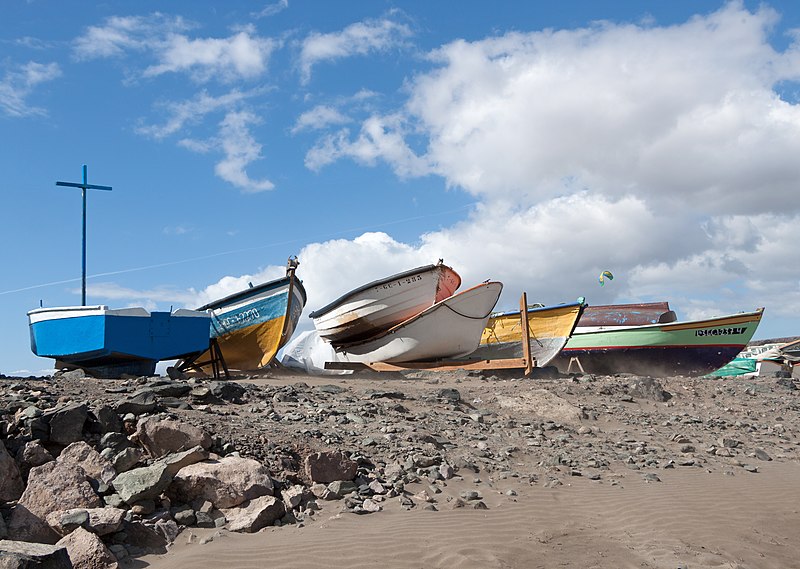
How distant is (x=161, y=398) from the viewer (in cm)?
878

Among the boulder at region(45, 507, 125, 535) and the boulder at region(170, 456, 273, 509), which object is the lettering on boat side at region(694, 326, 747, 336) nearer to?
the boulder at region(170, 456, 273, 509)

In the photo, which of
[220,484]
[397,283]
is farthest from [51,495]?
[397,283]

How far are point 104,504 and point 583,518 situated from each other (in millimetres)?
4727

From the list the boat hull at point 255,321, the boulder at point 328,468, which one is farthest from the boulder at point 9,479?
the boat hull at point 255,321

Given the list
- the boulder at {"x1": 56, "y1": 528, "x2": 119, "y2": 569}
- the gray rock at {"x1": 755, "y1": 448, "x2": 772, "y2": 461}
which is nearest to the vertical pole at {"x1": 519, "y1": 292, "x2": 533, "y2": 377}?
the gray rock at {"x1": 755, "y1": 448, "x2": 772, "y2": 461}

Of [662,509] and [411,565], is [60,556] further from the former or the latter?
[662,509]

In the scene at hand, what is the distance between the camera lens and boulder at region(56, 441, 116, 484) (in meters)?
6.35

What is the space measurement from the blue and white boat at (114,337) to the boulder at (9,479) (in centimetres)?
819

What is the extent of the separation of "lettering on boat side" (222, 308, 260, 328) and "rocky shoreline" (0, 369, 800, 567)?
251 inches

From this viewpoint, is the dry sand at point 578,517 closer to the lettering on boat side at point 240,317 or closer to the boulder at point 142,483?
the boulder at point 142,483

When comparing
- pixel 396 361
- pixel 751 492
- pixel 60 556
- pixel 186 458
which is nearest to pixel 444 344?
pixel 396 361

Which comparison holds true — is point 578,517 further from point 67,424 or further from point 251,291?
point 251,291

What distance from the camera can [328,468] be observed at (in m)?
6.85

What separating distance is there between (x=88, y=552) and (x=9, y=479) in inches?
74.4
